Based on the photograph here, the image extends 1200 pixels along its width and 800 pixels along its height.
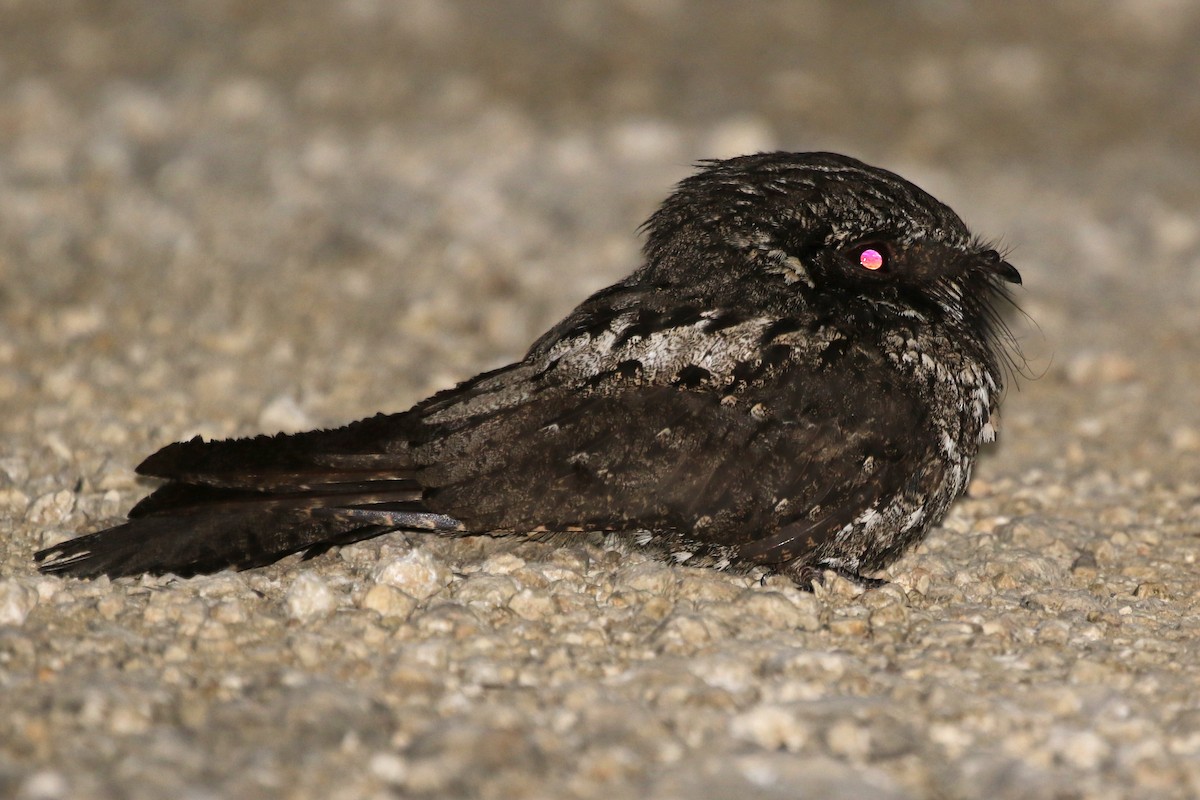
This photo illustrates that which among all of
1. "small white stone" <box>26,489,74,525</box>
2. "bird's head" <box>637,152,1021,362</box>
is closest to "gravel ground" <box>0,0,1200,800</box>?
"small white stone" <box>26,489,74,525</box>

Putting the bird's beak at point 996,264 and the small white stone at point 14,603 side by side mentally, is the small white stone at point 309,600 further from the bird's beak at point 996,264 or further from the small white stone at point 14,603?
the bird's beak at point 996,264

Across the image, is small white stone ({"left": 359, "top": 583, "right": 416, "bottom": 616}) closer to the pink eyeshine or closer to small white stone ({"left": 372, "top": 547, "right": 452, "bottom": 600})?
small white stone ({"left": 372, "top": 547, "right": 452, "bottom": 600})

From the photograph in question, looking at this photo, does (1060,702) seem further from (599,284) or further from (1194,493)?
(599,284)

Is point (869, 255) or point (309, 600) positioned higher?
point (869, 255)

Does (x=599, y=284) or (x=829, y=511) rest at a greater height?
(x=599, y=284)

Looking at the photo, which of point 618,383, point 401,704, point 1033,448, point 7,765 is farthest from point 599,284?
point 7,765

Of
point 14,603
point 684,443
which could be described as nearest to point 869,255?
point 684,443

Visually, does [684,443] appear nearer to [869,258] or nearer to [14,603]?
[869,258]
